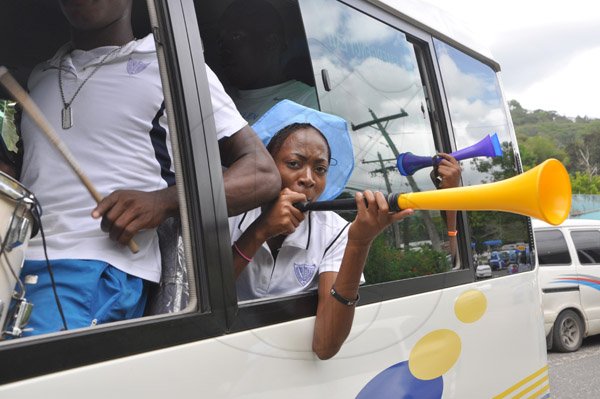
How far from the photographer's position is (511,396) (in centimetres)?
301

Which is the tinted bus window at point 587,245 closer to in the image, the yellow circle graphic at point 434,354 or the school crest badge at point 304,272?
the yellow circle graphic at point 434,354

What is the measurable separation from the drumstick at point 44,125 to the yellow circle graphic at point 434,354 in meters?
1.15

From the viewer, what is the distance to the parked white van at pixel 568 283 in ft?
29.3

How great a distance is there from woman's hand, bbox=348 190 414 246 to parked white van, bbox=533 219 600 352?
7674 mm

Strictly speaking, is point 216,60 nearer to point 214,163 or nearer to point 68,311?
point 214,163

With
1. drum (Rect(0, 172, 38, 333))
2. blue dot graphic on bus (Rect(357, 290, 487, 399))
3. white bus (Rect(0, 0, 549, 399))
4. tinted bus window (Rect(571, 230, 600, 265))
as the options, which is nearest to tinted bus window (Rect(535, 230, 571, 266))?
tinted bus window (Rect(571, 230, 600, 265))

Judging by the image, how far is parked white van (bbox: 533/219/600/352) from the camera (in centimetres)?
892

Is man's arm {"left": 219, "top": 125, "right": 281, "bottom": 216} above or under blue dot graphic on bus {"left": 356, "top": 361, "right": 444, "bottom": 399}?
above

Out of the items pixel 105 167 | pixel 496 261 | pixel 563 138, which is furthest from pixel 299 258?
pixel 563 138

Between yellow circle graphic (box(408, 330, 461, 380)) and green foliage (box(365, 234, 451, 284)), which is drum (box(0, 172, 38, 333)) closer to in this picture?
green foliage (box(365, 234, 451, 284))

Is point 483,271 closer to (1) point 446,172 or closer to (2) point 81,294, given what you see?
(1) point 446,172

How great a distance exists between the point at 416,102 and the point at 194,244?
156 cm

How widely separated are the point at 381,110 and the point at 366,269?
720 millimetres

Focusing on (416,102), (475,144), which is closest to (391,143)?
(416,102)
